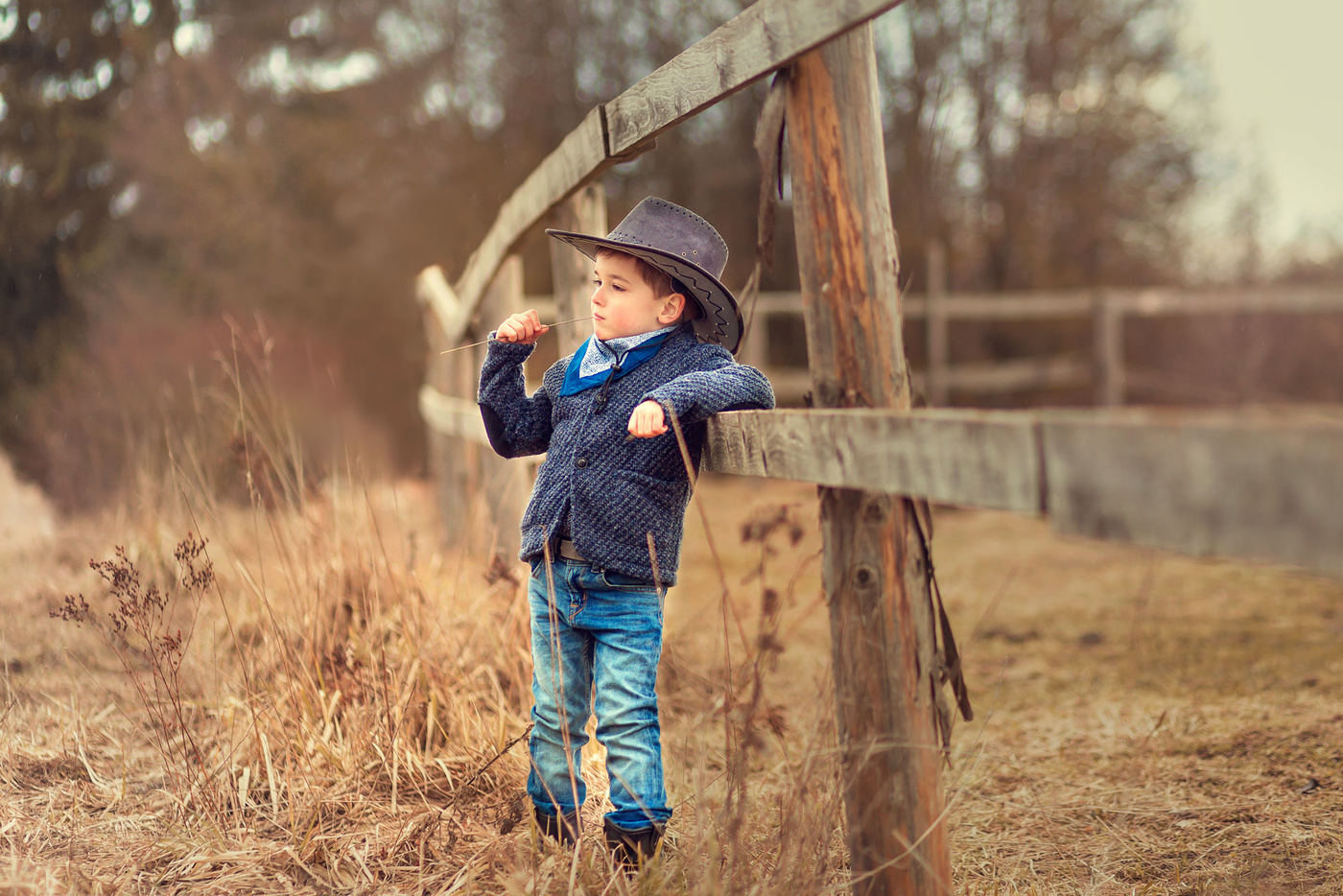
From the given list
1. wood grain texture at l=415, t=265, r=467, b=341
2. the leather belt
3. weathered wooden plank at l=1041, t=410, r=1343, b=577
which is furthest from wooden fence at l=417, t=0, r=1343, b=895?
wood grain texture at l=415, t=265, r=467, b=341

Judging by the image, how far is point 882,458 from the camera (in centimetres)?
141

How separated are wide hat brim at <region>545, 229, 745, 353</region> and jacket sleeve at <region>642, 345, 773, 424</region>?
19 centimetres

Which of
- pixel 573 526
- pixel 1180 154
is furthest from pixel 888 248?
pixel 1180 154

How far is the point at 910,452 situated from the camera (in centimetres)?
135

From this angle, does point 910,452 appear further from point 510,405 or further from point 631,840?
point 510,405

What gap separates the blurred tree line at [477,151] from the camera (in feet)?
31.3

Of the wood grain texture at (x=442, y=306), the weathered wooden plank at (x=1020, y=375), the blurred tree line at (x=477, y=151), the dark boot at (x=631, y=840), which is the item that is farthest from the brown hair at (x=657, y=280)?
A: the weathered wooden plank at (x=1020, y=375)

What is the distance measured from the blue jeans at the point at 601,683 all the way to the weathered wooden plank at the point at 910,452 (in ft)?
1.47

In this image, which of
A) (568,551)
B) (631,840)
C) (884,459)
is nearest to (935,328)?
(568,551)

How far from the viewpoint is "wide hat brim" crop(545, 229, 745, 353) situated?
2037mm

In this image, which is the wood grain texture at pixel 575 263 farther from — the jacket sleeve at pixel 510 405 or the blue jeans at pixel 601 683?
the blue jeans at pixel 601 683

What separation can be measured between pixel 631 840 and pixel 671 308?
3.28 feet

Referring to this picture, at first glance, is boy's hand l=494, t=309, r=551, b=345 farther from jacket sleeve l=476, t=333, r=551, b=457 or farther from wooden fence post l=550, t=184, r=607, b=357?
wooden fence post l=550, t=184, r=607, b=357

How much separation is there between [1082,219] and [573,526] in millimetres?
11388
